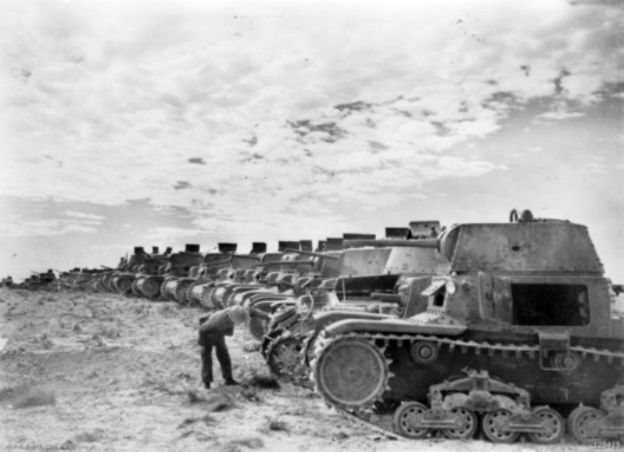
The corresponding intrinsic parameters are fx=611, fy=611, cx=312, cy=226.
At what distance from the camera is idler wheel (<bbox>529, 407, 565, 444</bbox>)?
7.60 meters

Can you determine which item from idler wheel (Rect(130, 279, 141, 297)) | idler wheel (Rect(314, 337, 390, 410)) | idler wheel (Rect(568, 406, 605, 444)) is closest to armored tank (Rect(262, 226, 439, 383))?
idler wheel (Rect(314, 337, 390, 410))

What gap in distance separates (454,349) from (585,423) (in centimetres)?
183

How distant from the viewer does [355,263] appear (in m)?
16.1

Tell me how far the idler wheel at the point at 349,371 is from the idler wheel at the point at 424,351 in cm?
50

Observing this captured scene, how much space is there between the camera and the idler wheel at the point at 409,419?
7.58 metres

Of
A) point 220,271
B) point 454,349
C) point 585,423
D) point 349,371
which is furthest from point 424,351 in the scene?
point 220,271

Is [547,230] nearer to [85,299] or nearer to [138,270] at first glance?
[85,299]

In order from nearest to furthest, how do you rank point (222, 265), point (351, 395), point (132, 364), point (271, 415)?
point (351, 395), point (271, 415), point (132, 364), point (222, 265)

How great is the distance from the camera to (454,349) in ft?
25.8

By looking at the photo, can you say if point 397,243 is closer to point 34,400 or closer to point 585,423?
point 585,423

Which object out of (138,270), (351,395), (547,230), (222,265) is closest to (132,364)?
(351,395)

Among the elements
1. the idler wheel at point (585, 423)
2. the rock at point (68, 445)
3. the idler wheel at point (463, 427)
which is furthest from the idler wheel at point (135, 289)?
the idler wheel at point (585, 423)

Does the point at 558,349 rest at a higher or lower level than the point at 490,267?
lower

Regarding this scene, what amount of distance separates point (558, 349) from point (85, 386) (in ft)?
24.4
